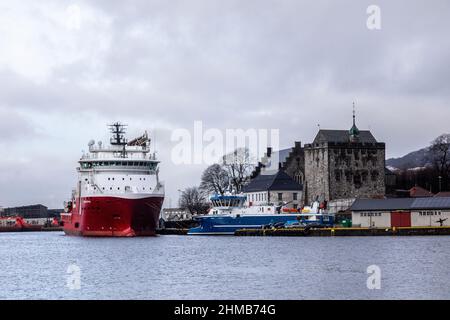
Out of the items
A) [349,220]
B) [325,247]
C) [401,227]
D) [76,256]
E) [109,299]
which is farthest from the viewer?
[349,220]

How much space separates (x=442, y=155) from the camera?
404 feet

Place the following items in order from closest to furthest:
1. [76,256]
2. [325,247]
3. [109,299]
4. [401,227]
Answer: [109,299] < [76,256] < [325,247] < [401,227]

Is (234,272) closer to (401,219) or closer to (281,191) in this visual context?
(401,219)

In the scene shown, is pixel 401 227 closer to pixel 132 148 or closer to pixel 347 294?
pixel 132 148

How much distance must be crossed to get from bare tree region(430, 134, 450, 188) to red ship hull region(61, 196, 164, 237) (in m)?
56.5

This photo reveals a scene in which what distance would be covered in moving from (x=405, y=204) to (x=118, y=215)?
24.7m

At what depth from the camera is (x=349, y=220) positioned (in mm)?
84000

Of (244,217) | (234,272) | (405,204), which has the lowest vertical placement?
(234,272)

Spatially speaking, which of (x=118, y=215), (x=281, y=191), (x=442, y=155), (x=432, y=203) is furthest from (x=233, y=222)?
(x=442, y=155)

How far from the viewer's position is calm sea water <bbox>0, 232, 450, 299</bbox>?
3153 centimetres

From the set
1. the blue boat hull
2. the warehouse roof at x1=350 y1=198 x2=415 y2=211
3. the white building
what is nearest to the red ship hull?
the blue boat hull

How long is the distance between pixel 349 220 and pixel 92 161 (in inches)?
992

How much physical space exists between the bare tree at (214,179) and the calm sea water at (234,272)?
59914 millimetres
